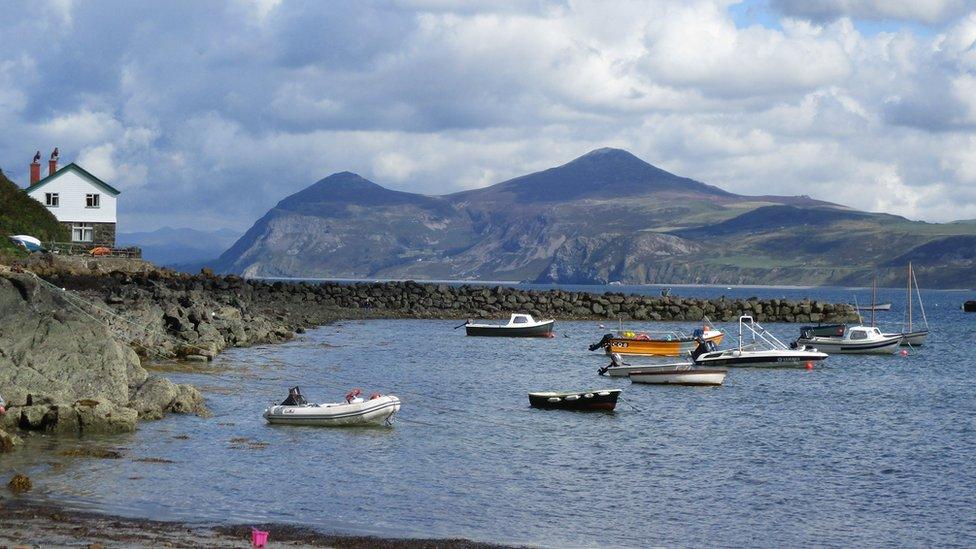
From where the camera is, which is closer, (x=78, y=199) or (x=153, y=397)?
(x=153, y=397)

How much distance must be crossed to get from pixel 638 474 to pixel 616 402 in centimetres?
1246

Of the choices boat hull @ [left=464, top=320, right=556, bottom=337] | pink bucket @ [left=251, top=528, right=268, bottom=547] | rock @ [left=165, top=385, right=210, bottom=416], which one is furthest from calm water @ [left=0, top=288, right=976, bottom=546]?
boat hull @ [left=464, top=320, right=556, bottom=337]

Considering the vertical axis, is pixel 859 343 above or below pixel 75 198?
below

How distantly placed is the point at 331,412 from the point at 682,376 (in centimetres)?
2134

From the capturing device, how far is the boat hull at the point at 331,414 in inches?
1341

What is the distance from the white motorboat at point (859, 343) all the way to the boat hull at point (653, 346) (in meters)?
9.44

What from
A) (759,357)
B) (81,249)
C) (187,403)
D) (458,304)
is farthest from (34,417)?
(458,304)

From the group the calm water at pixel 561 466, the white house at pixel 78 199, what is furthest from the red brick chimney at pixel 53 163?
the calm water at pixel 561 466

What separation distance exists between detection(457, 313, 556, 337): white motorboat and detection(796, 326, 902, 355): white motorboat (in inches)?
A: 790

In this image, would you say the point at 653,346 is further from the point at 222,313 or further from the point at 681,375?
the point at 222,313

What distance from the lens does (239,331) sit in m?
61.2

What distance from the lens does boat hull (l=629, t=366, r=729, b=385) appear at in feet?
165

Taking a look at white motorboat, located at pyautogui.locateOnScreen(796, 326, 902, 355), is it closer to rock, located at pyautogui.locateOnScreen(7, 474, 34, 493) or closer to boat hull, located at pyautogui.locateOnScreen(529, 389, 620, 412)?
boat hull, located at pyautogui.locateOnScreen(529, 389, 620, 412)

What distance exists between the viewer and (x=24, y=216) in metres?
89.2
